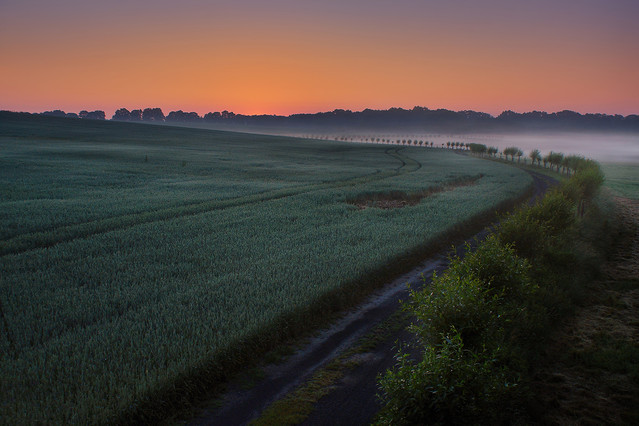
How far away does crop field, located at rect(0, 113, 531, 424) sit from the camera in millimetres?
7629

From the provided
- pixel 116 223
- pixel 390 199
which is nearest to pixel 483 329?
pixel 116 223

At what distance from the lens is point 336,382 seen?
8375 mm

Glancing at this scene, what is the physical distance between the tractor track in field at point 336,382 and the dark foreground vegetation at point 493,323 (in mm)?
521

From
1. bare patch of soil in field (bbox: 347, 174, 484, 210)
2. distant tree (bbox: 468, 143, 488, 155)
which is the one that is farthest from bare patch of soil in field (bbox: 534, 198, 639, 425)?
distant tree (bbox: 468, 143, 488, 155)

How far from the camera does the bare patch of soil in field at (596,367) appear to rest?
25.3 feet

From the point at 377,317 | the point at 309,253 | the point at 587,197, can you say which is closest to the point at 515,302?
the point at 377,317

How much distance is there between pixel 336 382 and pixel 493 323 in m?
3.80

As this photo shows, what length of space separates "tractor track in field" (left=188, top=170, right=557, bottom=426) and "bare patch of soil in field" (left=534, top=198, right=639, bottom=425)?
12.2 feet

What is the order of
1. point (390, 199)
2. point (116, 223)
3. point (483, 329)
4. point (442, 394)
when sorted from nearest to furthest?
point (442, 394) < point (483, 329) < point (116, 223) < point (390, 199)

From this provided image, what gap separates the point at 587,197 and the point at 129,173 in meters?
47.3

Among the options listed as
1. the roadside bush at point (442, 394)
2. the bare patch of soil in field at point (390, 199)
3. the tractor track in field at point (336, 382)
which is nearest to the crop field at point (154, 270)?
the bare patch of soil in field at point (390, 199)

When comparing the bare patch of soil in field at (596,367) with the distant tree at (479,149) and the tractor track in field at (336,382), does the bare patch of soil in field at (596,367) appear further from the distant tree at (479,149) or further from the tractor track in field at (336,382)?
the distant tree at (479,149)

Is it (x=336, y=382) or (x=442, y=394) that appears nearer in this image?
(x=442, y=394)

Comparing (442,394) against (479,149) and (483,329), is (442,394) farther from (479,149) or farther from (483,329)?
(479,149)
